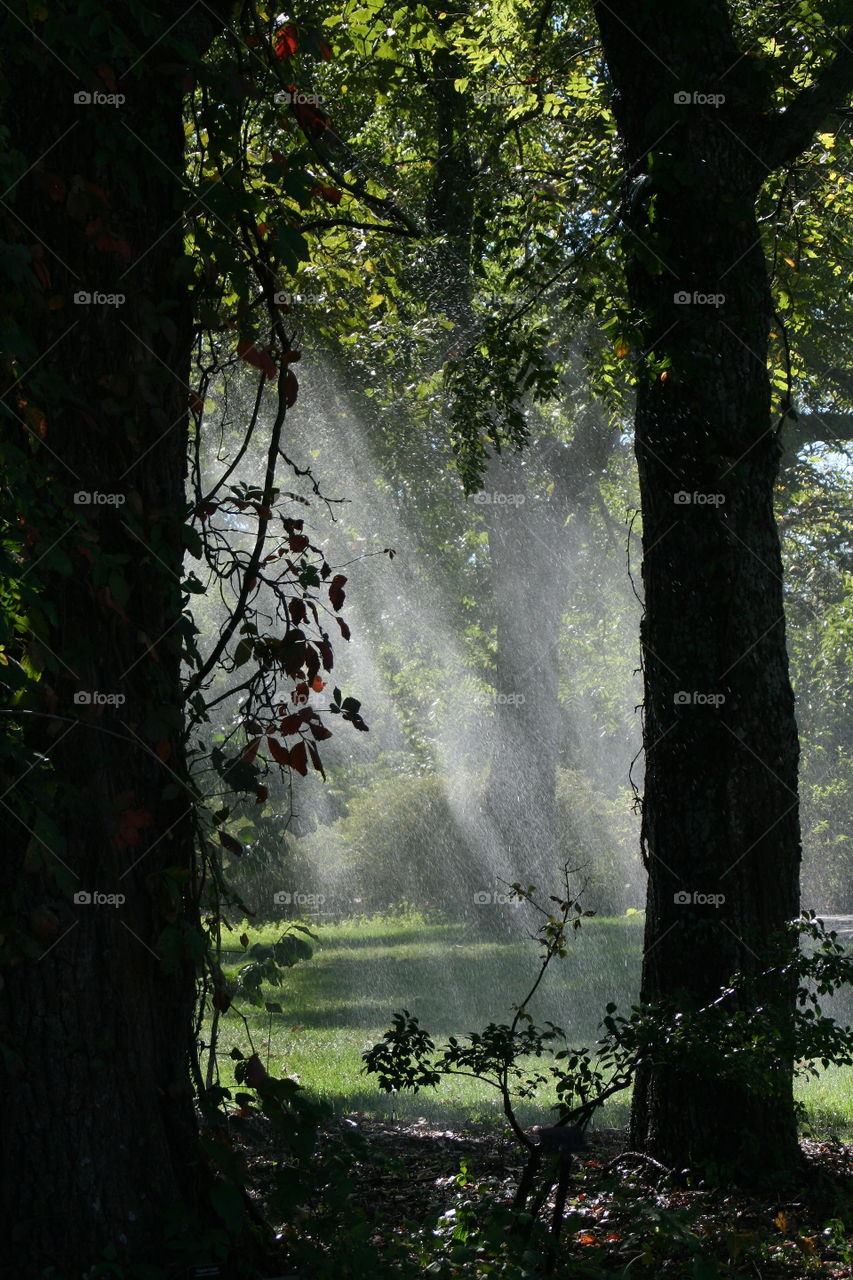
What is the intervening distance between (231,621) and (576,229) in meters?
4.58

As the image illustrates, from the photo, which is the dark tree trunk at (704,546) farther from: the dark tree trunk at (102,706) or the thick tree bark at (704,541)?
the dark tree trunk at (102,706)

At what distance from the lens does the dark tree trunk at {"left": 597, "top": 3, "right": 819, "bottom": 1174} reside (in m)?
4.43

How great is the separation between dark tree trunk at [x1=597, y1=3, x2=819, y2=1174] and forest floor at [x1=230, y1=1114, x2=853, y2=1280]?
26 centimetres

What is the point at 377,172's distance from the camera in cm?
993

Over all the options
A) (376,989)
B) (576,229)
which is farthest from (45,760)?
(376,989)

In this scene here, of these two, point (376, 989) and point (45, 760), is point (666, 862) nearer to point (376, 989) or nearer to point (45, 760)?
point (45, 760)

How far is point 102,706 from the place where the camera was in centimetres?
275

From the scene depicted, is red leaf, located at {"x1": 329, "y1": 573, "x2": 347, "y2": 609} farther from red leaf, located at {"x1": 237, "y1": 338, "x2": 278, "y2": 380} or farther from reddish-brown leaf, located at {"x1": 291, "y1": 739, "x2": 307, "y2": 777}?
red leaf, located at {"x1": 237, "y1": 338, "x2": 278, "y2": 380}

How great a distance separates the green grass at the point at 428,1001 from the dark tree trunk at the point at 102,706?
10.6 feet

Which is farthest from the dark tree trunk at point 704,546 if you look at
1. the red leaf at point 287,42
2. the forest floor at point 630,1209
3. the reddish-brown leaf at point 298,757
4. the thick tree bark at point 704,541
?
the reddish-brown leaf at point 298,757

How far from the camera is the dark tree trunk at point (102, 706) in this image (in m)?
2.58

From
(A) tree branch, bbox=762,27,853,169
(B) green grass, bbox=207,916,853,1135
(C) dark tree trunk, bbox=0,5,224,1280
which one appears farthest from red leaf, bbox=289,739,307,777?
(B) green grass, bbox=207,916,853,1135

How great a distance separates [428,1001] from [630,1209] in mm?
8666

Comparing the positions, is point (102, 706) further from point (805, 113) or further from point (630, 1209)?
point (805, 113)
